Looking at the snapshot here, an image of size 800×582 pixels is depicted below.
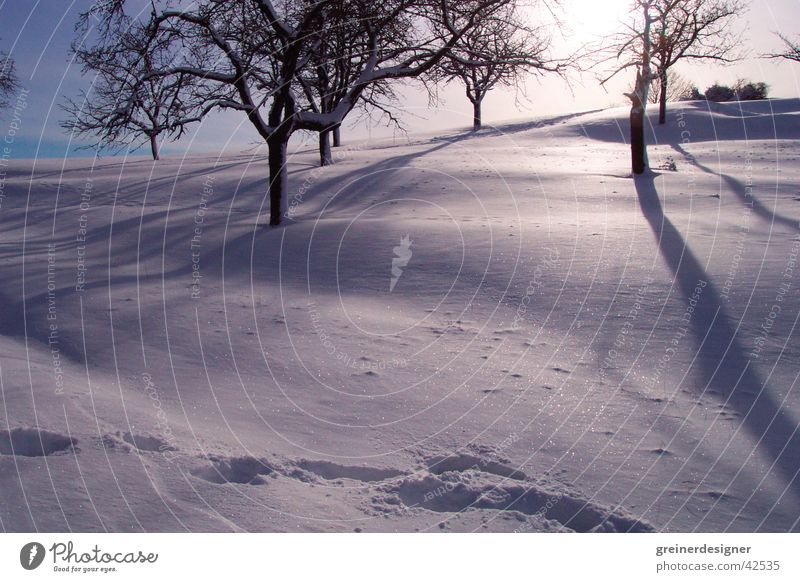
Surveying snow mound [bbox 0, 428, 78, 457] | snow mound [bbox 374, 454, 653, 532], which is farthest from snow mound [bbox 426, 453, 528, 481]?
snow mound [bbox 0, 428, 78, 457]

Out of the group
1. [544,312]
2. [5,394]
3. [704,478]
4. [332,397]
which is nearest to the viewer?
[704,478]

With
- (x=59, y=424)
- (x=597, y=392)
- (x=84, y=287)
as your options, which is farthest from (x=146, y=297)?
(x=597, y=392)

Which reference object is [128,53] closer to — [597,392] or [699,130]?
[597,392]

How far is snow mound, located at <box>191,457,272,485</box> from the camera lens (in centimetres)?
418

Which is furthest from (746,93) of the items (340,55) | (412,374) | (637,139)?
(412,374)

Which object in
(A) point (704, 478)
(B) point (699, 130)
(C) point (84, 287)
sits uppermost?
(B) point (699, 130)

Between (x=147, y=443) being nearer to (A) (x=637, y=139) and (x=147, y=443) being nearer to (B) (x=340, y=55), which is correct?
(B) (x=340, y=55)

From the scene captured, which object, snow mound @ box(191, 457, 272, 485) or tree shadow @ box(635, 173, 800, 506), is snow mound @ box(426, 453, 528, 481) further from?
tree shadow @ box(635, 173, 800, 506)

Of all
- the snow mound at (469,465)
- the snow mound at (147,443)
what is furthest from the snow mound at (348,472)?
the snow mound at (147,443)

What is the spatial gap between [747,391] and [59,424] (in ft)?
17.7

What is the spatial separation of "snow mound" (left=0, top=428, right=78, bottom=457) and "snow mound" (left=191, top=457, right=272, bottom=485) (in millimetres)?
956

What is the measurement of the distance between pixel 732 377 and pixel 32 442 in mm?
5574

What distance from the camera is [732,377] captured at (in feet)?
18.9

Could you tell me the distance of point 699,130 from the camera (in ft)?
105
